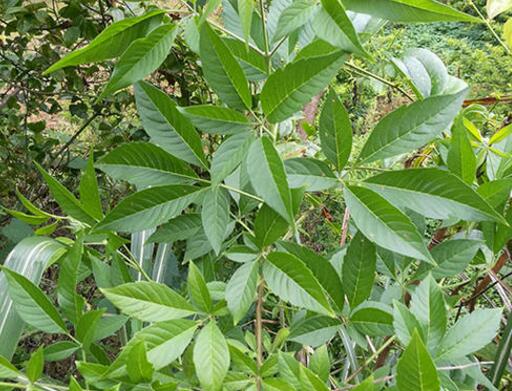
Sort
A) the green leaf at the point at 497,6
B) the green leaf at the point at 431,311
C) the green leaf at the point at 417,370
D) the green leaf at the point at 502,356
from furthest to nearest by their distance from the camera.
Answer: the green leaf at the point at 497,6, the green leaf at the point at 502,356, the green leaf at the point at 431,311, the green leaf at the point at 417,370

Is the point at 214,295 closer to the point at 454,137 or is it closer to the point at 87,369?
the point at 87,369

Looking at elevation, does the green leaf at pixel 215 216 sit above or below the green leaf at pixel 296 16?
below

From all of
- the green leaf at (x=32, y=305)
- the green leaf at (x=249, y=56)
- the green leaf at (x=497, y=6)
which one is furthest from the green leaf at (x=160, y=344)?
the green leaf at (x=497, y=6)

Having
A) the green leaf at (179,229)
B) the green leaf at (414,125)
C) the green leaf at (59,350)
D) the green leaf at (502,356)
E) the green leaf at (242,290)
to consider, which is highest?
the green leaf at (414,125)

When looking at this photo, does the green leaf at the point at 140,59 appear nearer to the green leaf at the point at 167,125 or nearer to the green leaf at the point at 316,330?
the green leaf at the point at 167,125

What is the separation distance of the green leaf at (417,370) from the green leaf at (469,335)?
0.10 meters

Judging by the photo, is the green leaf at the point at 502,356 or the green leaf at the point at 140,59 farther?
the green leaf at the point at 502,356

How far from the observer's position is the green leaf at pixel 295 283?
35cm

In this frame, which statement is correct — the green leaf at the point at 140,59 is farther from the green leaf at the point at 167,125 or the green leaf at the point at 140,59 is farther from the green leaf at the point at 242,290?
the green leaf at the point at 242,290

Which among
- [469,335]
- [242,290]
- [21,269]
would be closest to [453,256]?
[469,335]

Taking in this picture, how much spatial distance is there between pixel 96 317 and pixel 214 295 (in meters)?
0.09

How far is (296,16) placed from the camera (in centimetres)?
35

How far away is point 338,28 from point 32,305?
1.07 ft

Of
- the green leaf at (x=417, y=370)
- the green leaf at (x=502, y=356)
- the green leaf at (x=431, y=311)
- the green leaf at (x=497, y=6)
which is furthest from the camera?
the green leaf at (x=497, y=6)
